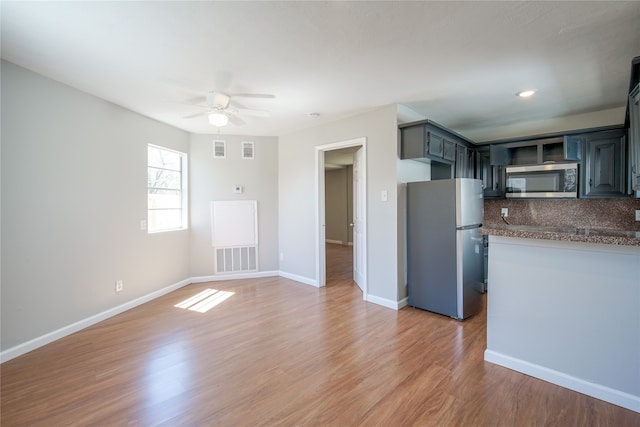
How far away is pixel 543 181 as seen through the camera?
3.78 meters

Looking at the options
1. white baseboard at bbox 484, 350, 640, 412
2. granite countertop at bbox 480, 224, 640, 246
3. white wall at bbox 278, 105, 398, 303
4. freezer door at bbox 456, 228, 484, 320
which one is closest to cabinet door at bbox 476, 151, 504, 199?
freezer door at bbox 456, 228, 484, 320

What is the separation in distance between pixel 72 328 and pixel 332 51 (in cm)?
367

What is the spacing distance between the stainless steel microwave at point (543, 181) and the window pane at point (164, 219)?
5038 millimetres

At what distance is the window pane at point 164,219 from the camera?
13.1 feet

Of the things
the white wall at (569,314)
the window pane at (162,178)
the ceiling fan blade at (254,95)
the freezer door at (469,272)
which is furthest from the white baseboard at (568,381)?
the window pane at (162,178)

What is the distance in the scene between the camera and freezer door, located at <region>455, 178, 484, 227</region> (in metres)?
3.13

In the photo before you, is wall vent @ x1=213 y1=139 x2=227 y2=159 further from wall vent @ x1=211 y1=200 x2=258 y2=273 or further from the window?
wall vent @ x1=211 y1=200 x2=258 y2=273

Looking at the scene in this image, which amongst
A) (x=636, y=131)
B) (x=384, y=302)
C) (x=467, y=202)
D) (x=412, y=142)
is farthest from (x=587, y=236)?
(x=384, y=302)

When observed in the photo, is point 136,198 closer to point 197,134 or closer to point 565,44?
point 197,134

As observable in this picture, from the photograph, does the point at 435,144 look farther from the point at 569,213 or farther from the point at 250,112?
the point at 250,112

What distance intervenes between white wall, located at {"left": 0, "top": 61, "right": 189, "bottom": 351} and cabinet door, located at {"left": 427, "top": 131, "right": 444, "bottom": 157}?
3695 millimetres

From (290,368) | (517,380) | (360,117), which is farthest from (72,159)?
(517,380)

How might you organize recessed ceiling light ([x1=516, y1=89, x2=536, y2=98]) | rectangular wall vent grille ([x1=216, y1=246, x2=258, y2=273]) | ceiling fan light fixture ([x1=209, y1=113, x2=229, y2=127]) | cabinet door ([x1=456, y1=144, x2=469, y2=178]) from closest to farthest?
ceiling fan light fixture ([x1=209, y1=113, x2=229, y2=127]), recessed ceiling light ([x1=516, y1=89, x2=536, y2=98]), cabinet door ([x1=456, y1=144, x2=469, y2=178]), rectangular wall vent grille ([x1=216, y1=246, x2=258, y2=273])

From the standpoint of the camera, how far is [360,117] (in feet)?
12.4
